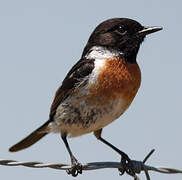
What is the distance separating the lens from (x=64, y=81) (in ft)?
20.2

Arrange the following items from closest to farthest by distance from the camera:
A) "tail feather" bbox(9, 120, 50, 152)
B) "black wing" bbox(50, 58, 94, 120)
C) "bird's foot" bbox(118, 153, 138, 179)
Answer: "bird's foot" bbox(118, 153, 138, 179) < "black wing" bbox(50, 58, 94, 120) < "tail feather" bbox(9, 120, 50, 152)

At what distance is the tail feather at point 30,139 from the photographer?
6.42 meters

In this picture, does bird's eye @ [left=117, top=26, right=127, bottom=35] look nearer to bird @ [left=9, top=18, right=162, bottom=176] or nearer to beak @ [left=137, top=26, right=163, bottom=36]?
bird @ [left=9, top=18, right=162, bottom=176]

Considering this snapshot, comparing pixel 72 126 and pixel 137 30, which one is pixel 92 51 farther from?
pixel 72 126

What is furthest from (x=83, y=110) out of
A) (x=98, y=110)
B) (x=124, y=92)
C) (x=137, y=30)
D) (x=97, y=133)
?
(x=137, y=30)

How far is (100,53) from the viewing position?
239 inches

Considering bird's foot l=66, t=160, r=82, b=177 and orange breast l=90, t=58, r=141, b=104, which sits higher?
orange breast l=90, t=58, r=141, b=104

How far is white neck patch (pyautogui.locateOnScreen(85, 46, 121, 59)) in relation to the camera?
599cm

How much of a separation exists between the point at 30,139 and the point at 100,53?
1561 millimetres

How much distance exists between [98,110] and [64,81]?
0.88 meters

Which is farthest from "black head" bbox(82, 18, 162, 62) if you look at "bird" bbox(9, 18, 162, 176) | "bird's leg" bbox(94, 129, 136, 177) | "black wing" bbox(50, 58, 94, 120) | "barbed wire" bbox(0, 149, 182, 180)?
"barbed wire" bbox(0, 149, 182, 180)

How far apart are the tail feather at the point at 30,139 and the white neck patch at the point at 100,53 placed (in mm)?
1151

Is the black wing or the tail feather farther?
the tail feather

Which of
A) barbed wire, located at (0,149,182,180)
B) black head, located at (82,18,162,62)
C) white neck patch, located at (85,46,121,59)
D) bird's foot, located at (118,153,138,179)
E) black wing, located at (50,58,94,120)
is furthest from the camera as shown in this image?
black head, located at (82,18,162,62)
